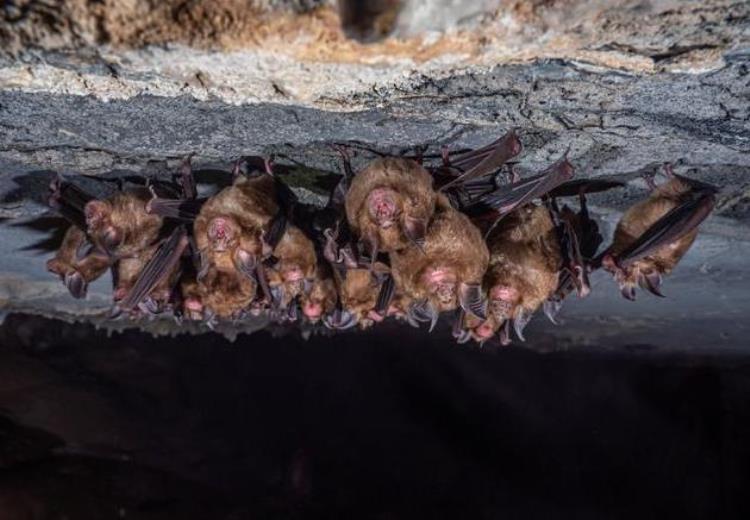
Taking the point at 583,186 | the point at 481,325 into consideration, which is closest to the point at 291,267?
the point at 481,325

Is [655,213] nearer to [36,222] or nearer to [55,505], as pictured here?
[36,222]

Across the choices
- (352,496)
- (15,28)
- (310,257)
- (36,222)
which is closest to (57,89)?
(15,28)

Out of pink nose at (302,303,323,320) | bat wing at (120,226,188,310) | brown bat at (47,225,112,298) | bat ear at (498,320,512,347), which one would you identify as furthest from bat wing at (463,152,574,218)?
brown bat at (47,225,112,298)

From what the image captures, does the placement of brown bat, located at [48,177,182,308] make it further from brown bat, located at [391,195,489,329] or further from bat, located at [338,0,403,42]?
bat, located at [338,0,403,42]

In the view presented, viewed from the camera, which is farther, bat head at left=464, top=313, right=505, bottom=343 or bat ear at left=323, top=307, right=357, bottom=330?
bat ear at left=323, top=307, right=357, bottom=330

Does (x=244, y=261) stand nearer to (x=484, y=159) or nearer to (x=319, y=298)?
(x=319, y=298)

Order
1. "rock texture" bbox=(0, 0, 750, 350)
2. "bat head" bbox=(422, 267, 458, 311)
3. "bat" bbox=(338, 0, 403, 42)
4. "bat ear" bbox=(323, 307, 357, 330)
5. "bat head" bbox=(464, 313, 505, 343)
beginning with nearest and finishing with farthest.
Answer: "bat" bbox=(338, 0, 403, 42)
"rock texture" bbox=(0, 0, 750, 350)
"bat head" bbox=(422, 267, 458, 311)
"bat head" bbox=(464, 313, 505, 343)
"bat ear" bbox=(323, 307, 357, 330)

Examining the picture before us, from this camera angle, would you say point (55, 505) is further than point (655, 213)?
Yes
